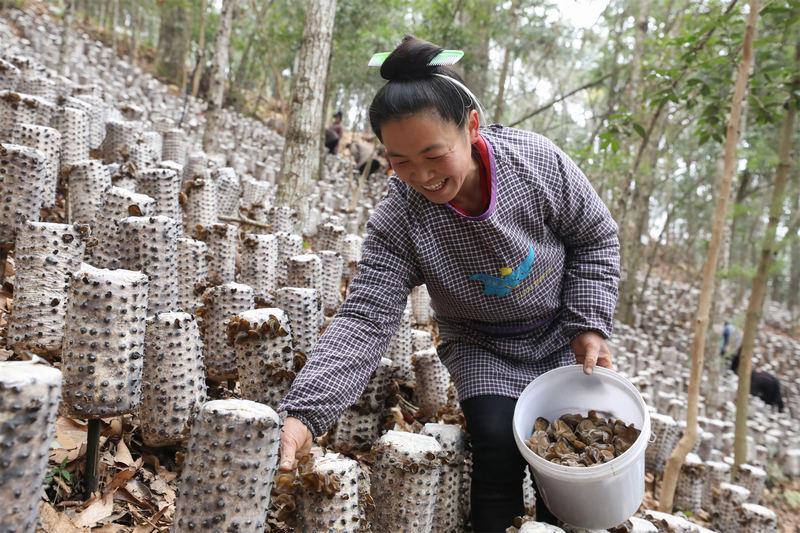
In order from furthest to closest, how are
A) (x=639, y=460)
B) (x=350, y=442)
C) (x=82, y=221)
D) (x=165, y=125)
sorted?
(x=165, y=125), (x=82, y=221), (x=350, y=442), (x=639, y=460)

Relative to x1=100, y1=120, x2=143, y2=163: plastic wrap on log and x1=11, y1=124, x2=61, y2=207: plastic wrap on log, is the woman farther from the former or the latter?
x1=100, y1=120, x2=143, y2=163: plastic wrap on log

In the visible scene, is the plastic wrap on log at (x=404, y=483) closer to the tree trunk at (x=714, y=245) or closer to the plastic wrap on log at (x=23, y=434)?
the plastic wrap on log at (x=23, y=434)

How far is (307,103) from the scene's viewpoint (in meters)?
3.92

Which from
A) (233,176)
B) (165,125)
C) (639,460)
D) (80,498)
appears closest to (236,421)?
(80,498)

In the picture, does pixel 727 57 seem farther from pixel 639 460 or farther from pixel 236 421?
pixel 236 421

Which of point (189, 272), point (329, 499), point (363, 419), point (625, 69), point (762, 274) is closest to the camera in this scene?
point (329, 499)

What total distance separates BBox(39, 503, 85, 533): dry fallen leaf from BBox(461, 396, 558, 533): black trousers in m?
1.10

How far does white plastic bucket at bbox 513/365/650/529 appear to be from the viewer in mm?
1609

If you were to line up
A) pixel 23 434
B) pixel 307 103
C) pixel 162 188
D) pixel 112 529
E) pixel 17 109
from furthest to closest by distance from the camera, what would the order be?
pixel 307 103
pixel 17 109
pixel 162 188
pixel 112 529
pixel 23 434

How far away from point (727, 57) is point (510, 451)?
9.11ft

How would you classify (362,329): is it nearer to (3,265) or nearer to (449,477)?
(449,477)

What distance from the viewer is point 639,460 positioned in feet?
5.58

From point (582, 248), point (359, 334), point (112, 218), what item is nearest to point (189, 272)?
point (112, 218)

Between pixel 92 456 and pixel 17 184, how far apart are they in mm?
1104
